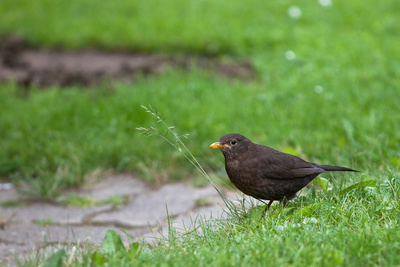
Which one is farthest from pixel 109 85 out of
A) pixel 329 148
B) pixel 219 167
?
pixel 329 148

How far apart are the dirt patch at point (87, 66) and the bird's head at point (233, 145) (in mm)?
3527

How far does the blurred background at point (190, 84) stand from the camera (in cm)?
543

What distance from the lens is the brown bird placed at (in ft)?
11.9

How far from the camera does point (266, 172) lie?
3.63 meters

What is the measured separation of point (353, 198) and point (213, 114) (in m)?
2.73

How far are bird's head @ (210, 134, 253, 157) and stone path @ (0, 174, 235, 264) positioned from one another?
1.56 feet

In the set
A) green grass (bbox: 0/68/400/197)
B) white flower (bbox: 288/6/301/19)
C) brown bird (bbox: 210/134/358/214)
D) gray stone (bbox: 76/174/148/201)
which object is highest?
white flower (bbox: 288/6/301/19)

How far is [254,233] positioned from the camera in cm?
323

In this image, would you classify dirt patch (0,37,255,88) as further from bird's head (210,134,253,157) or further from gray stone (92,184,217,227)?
bird's head (210,134,253,157)

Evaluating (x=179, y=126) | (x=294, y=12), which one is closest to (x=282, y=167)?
(x=179, y=126)

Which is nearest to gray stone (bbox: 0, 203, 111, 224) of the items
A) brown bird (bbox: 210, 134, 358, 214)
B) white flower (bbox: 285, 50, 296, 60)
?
brown bird (bbox: 210, 134, 358, 214)

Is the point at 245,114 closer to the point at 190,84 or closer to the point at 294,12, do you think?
the point at 190,84

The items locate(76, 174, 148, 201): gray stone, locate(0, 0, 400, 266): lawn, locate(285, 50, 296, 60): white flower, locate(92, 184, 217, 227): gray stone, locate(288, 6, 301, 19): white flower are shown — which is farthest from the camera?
locate(288, 6, 301, 19): white flower

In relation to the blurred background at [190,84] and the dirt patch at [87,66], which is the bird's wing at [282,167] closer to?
the blurred background at [190,84]
